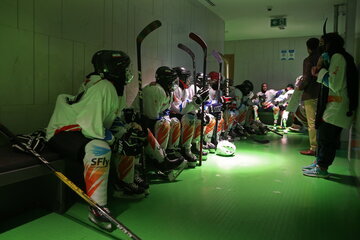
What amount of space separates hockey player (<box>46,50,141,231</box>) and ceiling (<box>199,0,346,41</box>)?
417 cm

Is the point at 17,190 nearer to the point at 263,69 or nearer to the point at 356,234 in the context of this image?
the point at 356,234

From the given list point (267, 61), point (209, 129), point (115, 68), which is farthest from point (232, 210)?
point (267, 61)

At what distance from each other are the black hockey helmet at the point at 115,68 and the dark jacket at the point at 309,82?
294cm

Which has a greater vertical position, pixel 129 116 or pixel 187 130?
pixel 129 116

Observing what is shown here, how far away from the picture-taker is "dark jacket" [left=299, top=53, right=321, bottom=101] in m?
4.45

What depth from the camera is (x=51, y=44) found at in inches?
109

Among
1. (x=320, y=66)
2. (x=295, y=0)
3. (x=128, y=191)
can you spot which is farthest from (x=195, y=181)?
(x=295, y=0)

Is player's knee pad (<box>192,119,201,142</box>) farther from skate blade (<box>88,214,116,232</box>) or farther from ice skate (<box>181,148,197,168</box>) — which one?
skate blade (<box>88,214,116,232</box>)

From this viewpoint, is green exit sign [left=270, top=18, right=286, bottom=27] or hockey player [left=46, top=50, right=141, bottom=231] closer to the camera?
hockey player [left=46, top=50, right=141, bottom=231]

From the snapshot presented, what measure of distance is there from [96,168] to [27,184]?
0.69 meters

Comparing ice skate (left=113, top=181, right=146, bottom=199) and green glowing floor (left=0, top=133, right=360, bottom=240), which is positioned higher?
ice skate (left=113, top=181, right=146, bottom=199)

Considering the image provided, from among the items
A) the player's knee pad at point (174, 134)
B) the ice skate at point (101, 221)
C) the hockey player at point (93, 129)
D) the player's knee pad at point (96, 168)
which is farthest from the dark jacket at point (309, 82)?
the ice skate at point (101, 221)

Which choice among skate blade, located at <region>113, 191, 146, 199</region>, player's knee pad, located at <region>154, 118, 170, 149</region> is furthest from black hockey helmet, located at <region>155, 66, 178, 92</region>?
skate blade, located at <region>113, 191, 146, 199</region>

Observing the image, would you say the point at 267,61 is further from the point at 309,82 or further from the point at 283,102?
the point at 309,82
